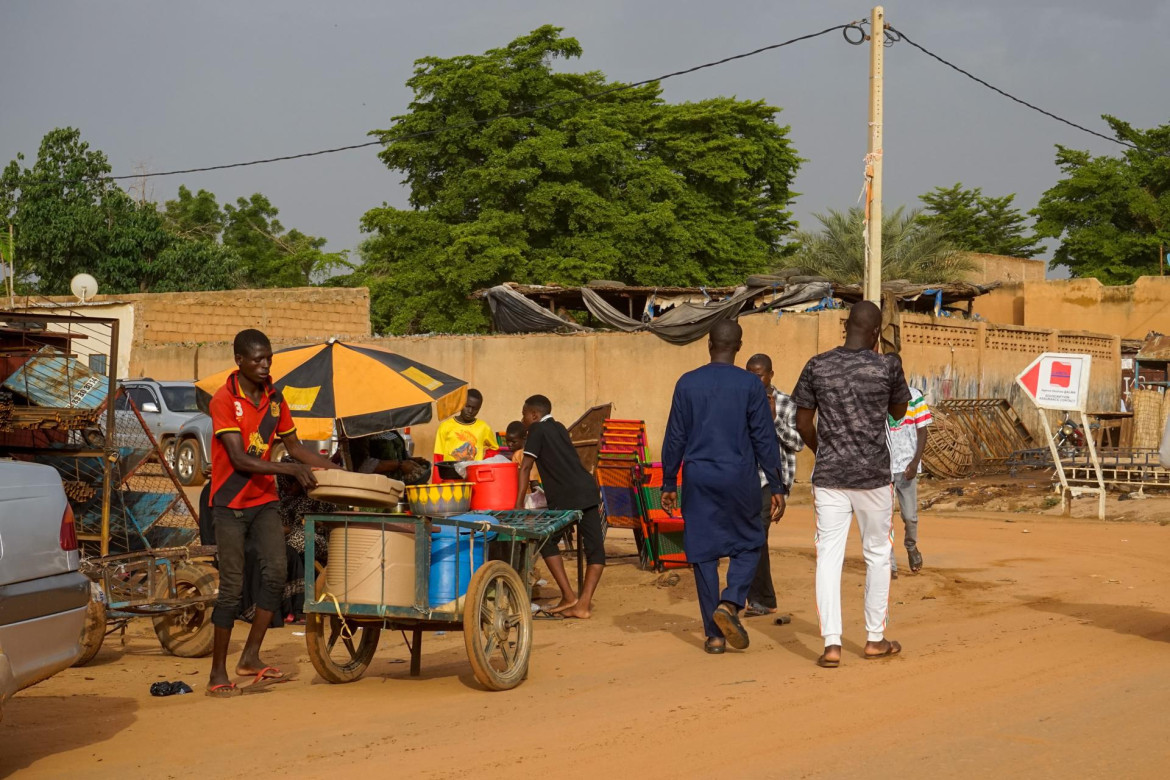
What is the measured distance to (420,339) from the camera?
25.3 meters

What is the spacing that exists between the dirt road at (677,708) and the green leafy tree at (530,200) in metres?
30.8

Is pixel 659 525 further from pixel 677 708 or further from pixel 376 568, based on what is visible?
pixel 677 708

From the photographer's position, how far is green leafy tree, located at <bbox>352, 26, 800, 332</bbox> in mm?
40188

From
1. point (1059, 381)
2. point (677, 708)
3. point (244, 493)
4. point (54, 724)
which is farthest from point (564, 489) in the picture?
point (1059, 381)

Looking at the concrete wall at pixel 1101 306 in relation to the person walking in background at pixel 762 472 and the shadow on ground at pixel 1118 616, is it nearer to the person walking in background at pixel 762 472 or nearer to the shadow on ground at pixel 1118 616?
the shadow on ground at pixel 1118 616

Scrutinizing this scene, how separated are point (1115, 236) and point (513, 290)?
98.7 ft

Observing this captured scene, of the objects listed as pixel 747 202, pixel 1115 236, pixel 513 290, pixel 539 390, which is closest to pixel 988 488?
pixel 539 390

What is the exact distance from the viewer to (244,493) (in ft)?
23.0

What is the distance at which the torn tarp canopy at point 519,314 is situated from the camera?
25750mm

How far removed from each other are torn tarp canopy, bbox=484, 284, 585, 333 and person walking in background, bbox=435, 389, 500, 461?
1353 cm

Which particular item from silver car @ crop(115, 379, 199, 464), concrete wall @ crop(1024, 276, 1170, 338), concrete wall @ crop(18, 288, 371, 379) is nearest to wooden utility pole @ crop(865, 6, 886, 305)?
silver car @ crop(115, 379, 199, 464)

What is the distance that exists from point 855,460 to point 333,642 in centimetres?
325

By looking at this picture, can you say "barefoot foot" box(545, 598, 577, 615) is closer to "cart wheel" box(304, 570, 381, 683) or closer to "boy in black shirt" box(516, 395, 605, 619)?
"boy in black shirt" box(516, 395, 605, 619)

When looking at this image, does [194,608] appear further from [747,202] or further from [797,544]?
[747,202]
